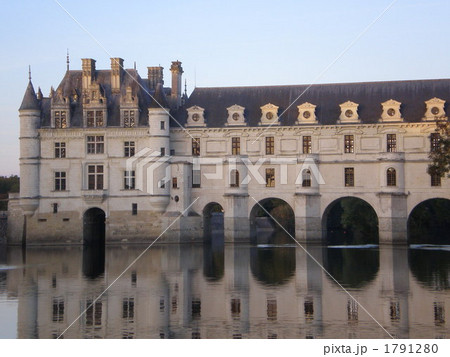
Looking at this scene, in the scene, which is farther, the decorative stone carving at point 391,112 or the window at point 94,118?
the window at point 94,118

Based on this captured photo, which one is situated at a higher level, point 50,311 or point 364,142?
point 364,142

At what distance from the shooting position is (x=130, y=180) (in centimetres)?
5697

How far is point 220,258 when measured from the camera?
42.6 m

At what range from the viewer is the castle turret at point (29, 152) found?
5722cm

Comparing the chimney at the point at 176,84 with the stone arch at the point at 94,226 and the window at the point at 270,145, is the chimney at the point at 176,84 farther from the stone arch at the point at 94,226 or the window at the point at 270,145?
the stone arch at the point at 94,226

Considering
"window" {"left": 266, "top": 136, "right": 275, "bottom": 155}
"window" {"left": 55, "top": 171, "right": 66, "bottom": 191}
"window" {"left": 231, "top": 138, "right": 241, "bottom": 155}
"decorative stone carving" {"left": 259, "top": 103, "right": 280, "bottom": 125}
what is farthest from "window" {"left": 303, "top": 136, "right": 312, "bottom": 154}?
"window" {"left": 55, "top": 171, "right": 66, "bottom": 191}

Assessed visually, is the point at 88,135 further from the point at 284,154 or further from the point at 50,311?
the point at 50,311

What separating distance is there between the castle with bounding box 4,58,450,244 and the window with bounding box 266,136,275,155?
7cm

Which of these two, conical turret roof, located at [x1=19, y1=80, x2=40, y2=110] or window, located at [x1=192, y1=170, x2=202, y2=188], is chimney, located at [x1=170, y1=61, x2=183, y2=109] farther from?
conical turret roof, located at [x1=19, y1=80, x2=40, y2=110]

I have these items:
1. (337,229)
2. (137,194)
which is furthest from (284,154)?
(337,229)

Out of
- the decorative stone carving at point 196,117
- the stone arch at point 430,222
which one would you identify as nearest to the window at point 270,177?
the decorative stone carving at point 196,117

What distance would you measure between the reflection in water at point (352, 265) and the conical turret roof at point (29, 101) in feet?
77.3

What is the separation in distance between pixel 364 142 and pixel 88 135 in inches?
761

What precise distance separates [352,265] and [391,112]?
19.7m
